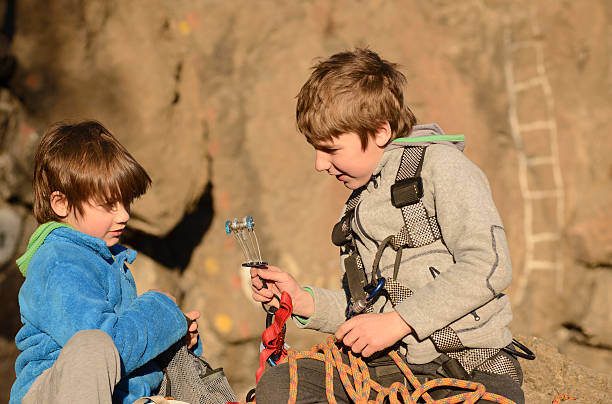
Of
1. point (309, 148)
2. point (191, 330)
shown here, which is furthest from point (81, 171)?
point (309, 148)

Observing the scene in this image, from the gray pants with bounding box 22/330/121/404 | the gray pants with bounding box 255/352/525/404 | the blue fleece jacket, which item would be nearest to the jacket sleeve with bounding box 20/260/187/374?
the blue fleece jacket

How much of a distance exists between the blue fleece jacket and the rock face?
2.53 m

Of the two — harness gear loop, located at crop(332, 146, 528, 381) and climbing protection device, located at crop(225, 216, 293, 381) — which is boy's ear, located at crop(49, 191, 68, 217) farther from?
harness gear loop, located at crop(332, 146, 528, 381)

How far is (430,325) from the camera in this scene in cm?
184

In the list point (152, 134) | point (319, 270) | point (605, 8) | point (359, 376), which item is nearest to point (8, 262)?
point (152, 134)

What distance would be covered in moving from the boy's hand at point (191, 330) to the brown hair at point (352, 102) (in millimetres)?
761

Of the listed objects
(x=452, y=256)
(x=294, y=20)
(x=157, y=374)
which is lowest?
(x=157, y=374)

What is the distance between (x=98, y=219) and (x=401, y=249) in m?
1.01

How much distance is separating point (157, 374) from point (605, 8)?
4875mm

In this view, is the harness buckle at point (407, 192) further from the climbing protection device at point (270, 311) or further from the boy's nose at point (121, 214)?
the boy's nose at point (121, 214)

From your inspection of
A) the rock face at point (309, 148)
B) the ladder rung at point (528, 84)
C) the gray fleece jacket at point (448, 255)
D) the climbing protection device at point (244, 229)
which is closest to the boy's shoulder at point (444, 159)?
the gray fleece jacket at point (448, 255)

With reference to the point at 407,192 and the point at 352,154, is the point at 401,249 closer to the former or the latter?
the point at 407,192

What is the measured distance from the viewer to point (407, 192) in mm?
1967

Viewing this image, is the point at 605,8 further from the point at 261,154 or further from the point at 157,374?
the point at 157,374
